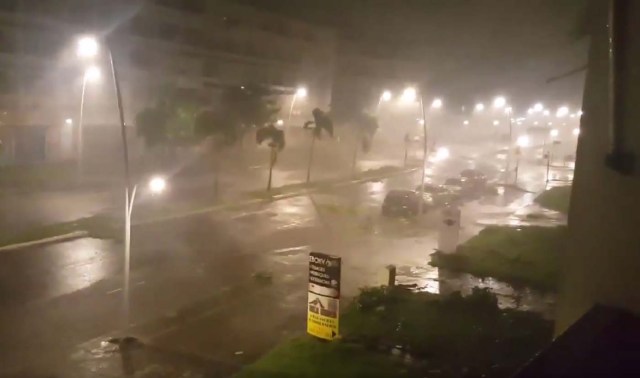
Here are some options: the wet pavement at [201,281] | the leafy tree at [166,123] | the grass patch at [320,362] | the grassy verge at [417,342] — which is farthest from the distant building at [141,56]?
the grass patch at [320,362]

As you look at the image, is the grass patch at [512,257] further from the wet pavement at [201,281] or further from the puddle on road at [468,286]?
the wet pavement at [201,281]

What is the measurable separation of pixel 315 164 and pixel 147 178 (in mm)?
20973

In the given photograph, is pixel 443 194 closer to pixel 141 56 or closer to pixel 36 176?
pixel 36 176

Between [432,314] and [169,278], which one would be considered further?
[169,278]

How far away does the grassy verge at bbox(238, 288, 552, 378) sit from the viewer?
1163 cm

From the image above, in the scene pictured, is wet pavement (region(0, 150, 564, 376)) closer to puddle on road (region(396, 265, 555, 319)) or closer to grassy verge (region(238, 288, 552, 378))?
puddle on road (region(396, 265, 555, 319))

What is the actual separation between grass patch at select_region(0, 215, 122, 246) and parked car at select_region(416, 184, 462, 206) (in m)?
18.5

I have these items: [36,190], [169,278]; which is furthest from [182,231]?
[36,190]

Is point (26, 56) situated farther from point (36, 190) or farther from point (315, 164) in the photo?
point (315, 164)

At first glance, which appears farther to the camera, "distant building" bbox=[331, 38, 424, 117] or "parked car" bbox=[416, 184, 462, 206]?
"distant building" bbox=[331, 38, 424, 117]

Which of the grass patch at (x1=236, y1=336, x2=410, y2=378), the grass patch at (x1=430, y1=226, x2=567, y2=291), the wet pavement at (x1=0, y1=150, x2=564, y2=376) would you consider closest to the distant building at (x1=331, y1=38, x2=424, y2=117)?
the wet pavement at (x1=0, y1=150, x2=564, y2=376)

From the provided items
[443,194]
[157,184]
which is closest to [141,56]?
[443,194]

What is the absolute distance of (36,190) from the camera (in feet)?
116

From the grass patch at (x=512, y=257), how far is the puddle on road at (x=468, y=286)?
0.45 m
